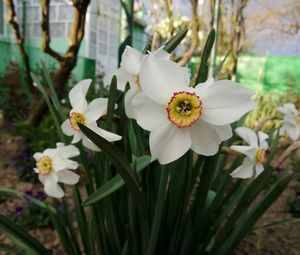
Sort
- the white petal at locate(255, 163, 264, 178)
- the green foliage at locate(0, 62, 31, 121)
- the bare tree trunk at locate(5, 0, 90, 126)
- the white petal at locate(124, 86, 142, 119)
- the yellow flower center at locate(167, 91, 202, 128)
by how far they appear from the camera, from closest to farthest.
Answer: the yellow flower center at locate(167, 91, 202, 128) → the white petal at locate(124, 86, 142, 119) → the white petal at locate(255, 163, 264, 178) → the bare tree trunk at locate(5, 0, 90, 126) → the green foliage at locate(0, 62, 31, 121)

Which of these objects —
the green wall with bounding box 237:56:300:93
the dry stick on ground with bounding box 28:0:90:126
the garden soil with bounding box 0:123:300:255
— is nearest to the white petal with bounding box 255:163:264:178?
the garden soil with bounding box 0:123:300:255

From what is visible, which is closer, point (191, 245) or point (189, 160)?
point (189, 160)

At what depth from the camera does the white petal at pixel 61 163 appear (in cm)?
83

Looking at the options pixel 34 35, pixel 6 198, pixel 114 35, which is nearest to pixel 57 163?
pixel 6 198

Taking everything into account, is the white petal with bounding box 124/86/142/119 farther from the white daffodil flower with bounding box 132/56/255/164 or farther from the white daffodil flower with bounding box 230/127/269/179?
the white daffodil flower with bounding box 230/127/269/179

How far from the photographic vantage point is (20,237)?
3.29 feet

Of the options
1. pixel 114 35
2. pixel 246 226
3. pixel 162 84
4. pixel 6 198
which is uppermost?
pixel 162 84

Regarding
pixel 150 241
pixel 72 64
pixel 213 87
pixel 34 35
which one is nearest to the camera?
pixel 213 87

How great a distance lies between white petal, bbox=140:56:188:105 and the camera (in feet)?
1.82

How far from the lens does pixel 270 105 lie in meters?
5.61

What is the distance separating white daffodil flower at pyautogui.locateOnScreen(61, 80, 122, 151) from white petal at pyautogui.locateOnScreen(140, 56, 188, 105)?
20 cm

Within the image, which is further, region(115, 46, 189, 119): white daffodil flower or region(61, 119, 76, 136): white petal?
region(61, 119, 76, 136): white petal

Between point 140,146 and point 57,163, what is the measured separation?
215 mm

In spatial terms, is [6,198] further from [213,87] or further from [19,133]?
[213,87]
